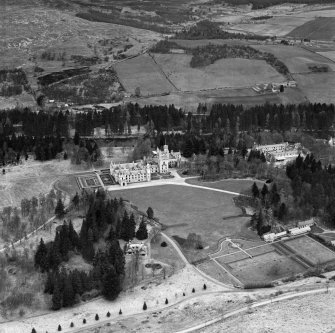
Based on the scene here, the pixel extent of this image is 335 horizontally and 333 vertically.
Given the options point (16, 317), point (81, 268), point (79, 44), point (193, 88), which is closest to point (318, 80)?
point (193, 88)

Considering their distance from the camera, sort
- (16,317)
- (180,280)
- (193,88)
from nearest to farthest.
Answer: (16,317) < (180,280) < (193,88)

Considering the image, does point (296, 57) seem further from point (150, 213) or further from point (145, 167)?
point (150, 213)

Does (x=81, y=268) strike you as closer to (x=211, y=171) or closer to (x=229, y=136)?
(x=211, y=171)

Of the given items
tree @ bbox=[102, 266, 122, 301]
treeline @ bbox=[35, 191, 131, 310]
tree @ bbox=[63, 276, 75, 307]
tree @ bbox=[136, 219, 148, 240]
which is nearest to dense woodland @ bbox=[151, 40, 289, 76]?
treeline @ bbox=[35, 191, 131, 310]

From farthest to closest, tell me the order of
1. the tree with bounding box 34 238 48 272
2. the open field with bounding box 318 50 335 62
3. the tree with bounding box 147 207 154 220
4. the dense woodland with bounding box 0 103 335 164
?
the open field with bounding box 318 50 335 62
the dense woodland with bounding box 0 103 335 164
the tree with bounding box 147 207 154 220
the tree with bounding box 34 238 48 272

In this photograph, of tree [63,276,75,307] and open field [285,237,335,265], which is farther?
open field [285,237,335,265]

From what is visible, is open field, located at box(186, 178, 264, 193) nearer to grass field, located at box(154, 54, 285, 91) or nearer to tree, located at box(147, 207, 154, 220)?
tree, located at box(147, 207, 154, 220)

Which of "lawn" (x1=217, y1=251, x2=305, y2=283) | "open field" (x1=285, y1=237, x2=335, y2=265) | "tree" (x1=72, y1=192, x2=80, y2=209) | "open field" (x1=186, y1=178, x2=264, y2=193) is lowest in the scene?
"lawn" (x1=217, y1=251, x2=305, y2=283)

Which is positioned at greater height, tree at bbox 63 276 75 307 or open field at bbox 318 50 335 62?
open field at bbox 318 50 335 62

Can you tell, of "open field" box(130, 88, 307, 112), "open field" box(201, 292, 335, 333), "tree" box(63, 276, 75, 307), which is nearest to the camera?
"open field" box(201, 292, 335, 333)
